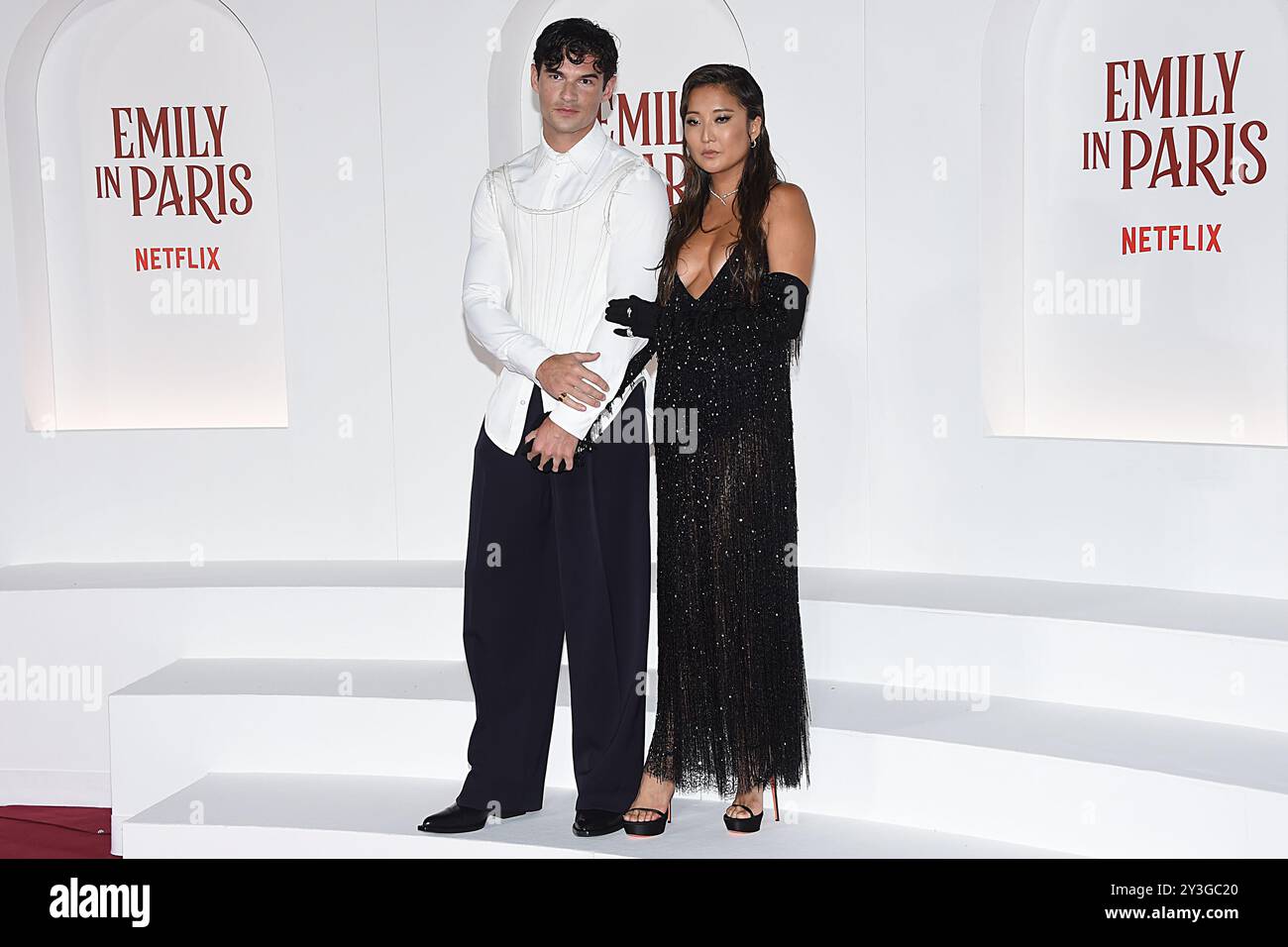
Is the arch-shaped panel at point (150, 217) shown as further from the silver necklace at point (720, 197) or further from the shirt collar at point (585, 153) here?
the silver necklace at point (720, 197)

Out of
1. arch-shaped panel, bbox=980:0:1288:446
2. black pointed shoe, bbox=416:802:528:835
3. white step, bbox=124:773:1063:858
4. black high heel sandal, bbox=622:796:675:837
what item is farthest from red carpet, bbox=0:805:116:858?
arch-shaped panel, bbox=980:0:1288:446

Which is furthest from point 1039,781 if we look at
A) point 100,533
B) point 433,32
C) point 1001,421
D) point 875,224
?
point 100,533

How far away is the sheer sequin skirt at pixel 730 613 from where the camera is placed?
9.14ft

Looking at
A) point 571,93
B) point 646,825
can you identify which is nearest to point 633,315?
point 571,93

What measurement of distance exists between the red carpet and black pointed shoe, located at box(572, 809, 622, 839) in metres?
1.55

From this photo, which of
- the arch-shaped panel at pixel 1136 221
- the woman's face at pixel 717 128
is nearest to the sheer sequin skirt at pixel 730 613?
the woman's face at pixel 717 128

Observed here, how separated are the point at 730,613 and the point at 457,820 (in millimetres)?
803

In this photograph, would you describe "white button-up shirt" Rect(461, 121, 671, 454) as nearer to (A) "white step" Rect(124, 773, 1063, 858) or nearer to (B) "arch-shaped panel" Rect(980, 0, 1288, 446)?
(A) "white step" Rect(124, 773, 1063, 858)

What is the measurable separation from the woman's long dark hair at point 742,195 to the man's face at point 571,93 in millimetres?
193

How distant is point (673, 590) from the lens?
2.86 meters

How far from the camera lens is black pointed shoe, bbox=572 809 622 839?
9.59ft

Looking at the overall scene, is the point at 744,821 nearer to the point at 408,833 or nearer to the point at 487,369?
the point at 408,833

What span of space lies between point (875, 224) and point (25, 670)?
3.07 metres

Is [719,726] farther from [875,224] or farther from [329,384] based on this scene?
[329,384]
